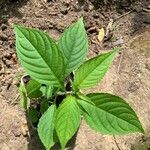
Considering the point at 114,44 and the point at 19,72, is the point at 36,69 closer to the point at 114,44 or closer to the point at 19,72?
the point at 19,72

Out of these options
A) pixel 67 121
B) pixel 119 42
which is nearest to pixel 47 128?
pixel 67 121

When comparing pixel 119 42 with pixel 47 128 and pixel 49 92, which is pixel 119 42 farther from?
pixel 47 128

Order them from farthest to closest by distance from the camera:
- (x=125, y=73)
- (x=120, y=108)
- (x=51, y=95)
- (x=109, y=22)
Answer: (x=109, y=22) → (x=125, y=73) → (x=51, y=95) → (x=120, y=108)

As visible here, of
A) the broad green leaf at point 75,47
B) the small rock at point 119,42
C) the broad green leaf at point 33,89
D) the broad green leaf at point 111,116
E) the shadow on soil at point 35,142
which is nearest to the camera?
the broad green leaf at point 111,116

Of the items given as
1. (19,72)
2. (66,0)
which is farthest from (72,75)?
(66,0)

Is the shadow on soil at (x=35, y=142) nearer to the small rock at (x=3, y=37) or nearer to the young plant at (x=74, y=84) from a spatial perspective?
the young plant at (x=74, y=84)

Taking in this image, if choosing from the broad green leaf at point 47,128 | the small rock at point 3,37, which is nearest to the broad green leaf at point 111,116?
the broad green leaf at point 47,128

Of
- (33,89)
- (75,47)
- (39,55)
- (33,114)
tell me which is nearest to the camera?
(39,55)

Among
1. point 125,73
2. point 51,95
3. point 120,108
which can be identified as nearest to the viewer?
point 120,108
